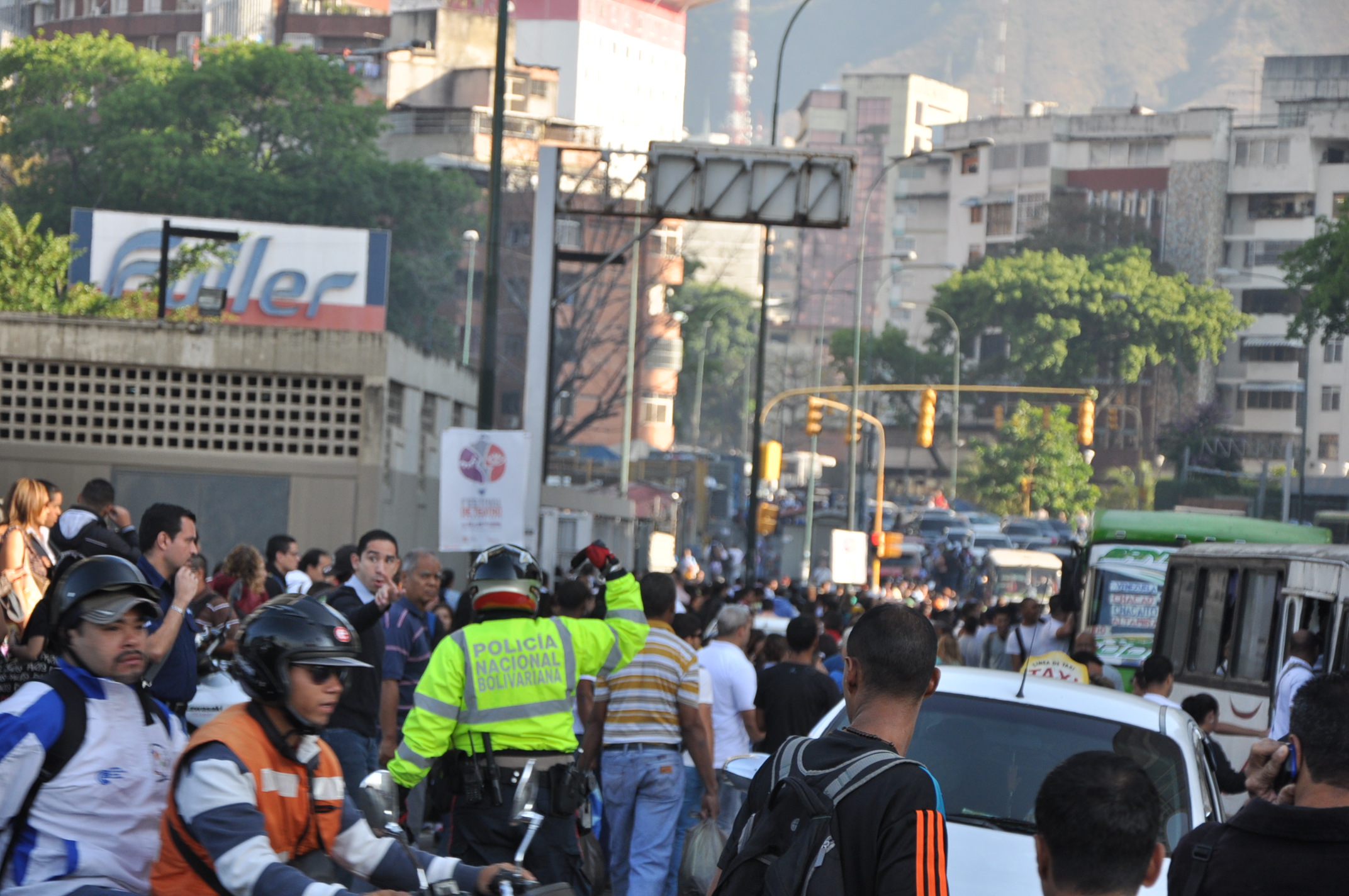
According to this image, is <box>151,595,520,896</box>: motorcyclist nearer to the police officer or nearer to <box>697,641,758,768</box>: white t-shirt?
the police officer

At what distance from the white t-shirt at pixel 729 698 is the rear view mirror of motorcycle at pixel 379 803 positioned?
483 centimetres

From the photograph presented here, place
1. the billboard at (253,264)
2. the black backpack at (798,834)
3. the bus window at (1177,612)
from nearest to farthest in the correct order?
the black backpack at (798,834) < the bus window at (1177,612) < the billboard at (253,264)

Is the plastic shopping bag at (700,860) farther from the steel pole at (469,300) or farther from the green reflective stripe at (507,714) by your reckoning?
the steel pole at (469,300)

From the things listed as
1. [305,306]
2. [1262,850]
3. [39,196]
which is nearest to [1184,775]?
[1262,850]

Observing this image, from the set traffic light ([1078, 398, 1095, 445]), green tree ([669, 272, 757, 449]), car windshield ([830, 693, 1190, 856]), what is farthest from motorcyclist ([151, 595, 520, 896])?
green tree ([669, 272, 757, 449])

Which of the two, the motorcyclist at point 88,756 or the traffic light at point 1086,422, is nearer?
the motorcyclist at point 88,756

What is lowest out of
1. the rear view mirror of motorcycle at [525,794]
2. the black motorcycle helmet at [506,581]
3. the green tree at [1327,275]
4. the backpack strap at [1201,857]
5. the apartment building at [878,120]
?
the rear view mirror of motorcycle at [525,794]

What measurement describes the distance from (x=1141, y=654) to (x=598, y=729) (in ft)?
42.8

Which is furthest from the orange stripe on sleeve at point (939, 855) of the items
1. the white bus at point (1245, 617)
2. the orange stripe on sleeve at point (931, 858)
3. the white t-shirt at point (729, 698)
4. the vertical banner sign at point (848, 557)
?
the vertical banner sign at point (848, 557)

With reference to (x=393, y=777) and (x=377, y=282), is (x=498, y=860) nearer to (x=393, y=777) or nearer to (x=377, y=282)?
(x=393, y=777)

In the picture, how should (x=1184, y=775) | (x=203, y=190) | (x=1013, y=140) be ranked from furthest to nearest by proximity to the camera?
(x=1013, y=140)
(x=203, y=190)
(x=1184, y=775)

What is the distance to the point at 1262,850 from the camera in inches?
146

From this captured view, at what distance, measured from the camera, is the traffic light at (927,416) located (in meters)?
35.9

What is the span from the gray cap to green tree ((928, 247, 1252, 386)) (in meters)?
87.1
